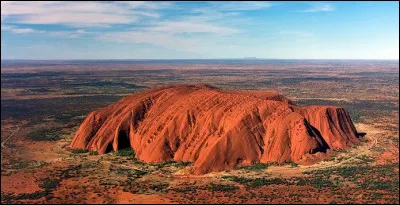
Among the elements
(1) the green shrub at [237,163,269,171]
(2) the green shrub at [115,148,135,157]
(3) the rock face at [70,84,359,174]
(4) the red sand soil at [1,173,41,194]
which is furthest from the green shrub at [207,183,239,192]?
(4) the red sand soil at [1,173,41,194]

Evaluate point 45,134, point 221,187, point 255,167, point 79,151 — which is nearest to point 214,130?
point 255,167

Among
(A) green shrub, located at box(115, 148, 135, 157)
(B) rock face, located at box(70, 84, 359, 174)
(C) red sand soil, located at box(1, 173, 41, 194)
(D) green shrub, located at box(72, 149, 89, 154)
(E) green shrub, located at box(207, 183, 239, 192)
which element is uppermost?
(B) rock face, located at box(70, 84, 359, 174)

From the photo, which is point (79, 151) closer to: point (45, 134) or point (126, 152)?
point (126, 152)

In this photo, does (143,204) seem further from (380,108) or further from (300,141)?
(380,108)

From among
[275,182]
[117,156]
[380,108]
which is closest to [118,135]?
[117,156]

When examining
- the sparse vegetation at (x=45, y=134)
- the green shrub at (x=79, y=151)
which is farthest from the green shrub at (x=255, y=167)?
the sparse vegetation at (x=45, y=134)

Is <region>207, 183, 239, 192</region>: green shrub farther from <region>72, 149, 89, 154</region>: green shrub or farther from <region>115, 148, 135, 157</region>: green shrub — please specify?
<region>72, 149, 89, 154</region>: green shrub

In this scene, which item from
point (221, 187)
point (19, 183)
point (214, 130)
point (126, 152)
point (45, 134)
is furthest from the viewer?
point (45, 134)

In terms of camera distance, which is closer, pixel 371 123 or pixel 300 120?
pixel 300 120
